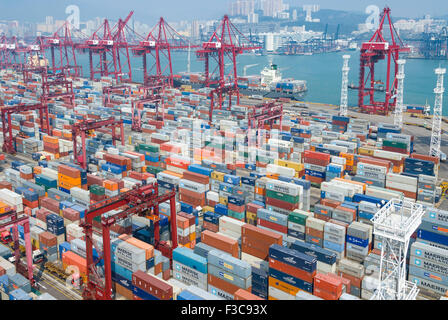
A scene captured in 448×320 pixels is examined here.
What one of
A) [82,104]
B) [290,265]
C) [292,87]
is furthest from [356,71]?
[290,265]

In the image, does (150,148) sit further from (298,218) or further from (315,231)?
(315,231)

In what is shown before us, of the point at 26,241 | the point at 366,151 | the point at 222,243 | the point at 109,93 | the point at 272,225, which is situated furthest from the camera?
the point at 109,93

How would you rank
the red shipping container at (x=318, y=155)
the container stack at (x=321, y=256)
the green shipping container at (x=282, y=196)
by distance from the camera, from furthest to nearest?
the red shipping container at (x=318, y=155)
the green shipping container at (x=282, y=196)
the container stack at (x=321, y=256)

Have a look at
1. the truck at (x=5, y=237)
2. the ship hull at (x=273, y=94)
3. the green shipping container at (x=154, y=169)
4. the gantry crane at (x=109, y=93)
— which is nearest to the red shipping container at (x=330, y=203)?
the green shipping container at (x=154, y=169)

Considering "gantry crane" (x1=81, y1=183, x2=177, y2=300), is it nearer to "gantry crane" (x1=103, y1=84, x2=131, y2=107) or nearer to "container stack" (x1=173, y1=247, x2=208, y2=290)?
"container stack" (x1=173, y1=247, x2=208, y2=290)

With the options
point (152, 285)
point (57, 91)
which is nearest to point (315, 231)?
point (152, 285)

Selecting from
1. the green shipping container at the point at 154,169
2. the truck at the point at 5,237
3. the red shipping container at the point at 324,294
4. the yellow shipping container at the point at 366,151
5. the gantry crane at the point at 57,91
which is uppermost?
the gantry crane at the point at 57,91

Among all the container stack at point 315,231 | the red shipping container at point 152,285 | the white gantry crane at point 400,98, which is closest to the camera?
the red shipping container at point 152,285

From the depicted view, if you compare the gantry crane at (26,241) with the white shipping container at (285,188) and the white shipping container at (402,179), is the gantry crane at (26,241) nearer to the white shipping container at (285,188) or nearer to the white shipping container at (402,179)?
the white shipping container at (285,188)

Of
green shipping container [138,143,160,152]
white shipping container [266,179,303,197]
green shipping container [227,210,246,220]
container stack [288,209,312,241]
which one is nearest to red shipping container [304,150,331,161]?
white shipping container [266,179,303,197]
